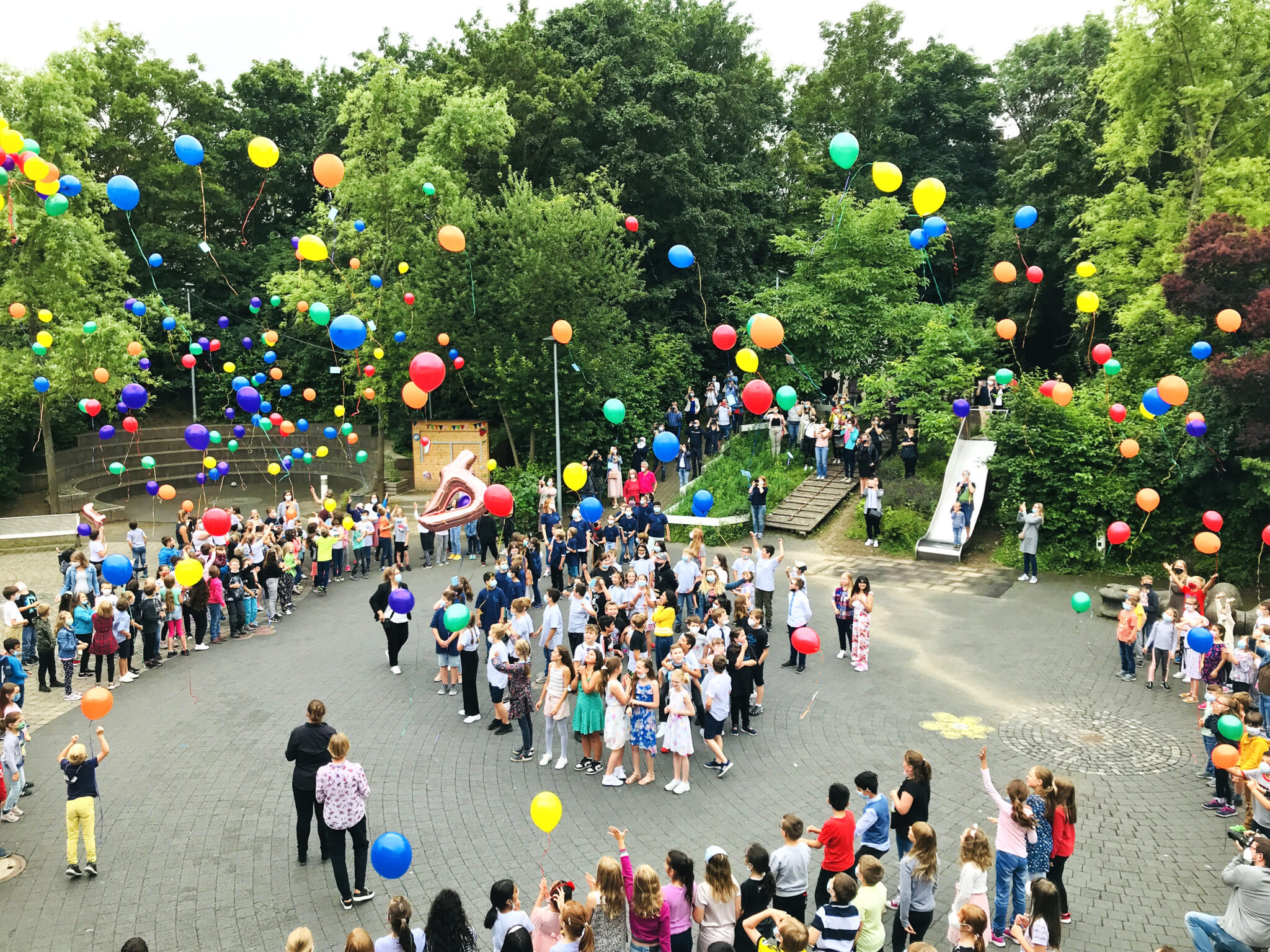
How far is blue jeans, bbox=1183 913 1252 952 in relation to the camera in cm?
580

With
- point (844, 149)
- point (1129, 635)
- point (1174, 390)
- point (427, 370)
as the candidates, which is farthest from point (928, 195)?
point (427, 370)

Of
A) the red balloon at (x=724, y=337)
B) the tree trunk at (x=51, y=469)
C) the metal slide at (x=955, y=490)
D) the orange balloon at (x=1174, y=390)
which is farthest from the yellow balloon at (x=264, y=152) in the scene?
the tree trunk at (x=51, y=469)

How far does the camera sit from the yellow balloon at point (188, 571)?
12742 mm

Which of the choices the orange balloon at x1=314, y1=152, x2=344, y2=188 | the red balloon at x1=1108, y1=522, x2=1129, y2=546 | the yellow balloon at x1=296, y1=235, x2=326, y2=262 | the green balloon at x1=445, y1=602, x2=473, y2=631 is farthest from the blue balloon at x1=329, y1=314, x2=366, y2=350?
the red balloon at x1=1108, y1=522, x2=1129, y2=546

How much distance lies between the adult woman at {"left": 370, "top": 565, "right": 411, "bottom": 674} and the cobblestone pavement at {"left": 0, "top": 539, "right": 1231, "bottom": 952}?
41cm

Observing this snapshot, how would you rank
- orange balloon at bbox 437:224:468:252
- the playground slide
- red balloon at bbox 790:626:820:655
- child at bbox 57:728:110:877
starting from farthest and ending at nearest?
1. the playground slide
2. orange balloon at bbox 437:224:468:252
3. red balloon at bbox 790:626:820:655
4. child at bbox 57:728:110:877

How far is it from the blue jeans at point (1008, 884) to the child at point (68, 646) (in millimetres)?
11941

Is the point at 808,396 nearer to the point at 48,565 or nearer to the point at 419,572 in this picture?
the point at 419,572

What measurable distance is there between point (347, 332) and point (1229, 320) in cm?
1406

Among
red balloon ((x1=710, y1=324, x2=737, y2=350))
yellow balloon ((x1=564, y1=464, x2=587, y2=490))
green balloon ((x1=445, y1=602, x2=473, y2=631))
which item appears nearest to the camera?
green balloon ((x1=445, y1=602, x2=473, y2=631))

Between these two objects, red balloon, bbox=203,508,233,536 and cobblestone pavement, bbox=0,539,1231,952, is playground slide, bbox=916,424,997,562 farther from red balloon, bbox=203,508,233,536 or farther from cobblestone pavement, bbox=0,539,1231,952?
red balloon, bbox=203,508,233,536

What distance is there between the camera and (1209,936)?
5.94 meters

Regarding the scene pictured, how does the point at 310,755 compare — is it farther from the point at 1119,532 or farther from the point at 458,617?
the point at 1119,532

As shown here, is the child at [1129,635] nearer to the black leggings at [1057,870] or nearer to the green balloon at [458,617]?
the black leggings at [1057,870]
